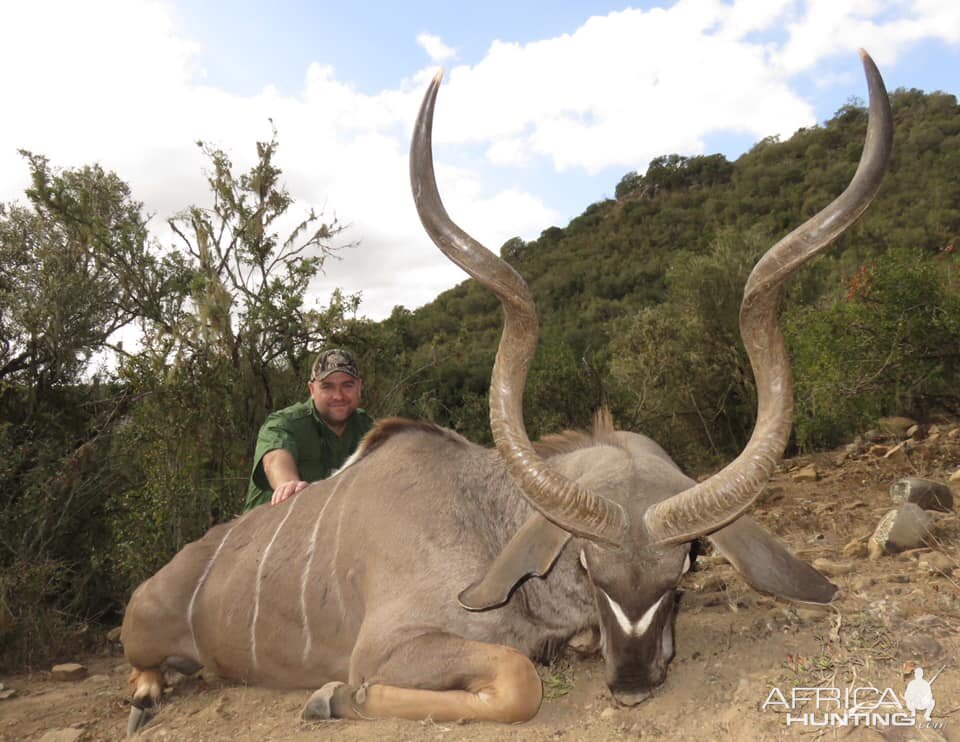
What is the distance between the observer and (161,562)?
609 cm

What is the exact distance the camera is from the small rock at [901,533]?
4.08 metres

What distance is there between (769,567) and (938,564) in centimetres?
134

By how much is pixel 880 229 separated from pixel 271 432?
2075 cm

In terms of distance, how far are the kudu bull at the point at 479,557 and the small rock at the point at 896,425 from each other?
17.9 feet

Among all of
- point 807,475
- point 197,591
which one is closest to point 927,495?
point 807,475

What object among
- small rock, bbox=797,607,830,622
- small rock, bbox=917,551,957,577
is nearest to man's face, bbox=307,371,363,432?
small rock, bbox=797,607,830,622

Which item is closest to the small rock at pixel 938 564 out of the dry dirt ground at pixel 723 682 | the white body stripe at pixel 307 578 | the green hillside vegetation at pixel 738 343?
the dry dirt ground at pixel 723 682

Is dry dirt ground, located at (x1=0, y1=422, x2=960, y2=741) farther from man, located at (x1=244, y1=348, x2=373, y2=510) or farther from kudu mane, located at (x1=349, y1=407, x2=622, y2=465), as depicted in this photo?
man, located at (x1=244, y1=348, x2=373, y2=510)

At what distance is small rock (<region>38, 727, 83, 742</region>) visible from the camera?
3709 millimetres

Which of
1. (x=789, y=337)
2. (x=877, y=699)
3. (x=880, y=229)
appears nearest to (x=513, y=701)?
(x=877, y=699)

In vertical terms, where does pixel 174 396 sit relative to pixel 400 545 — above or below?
above

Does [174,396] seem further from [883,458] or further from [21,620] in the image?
[883,458]

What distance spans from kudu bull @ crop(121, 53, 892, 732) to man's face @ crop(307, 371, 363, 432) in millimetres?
1164

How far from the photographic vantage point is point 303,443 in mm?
5285
